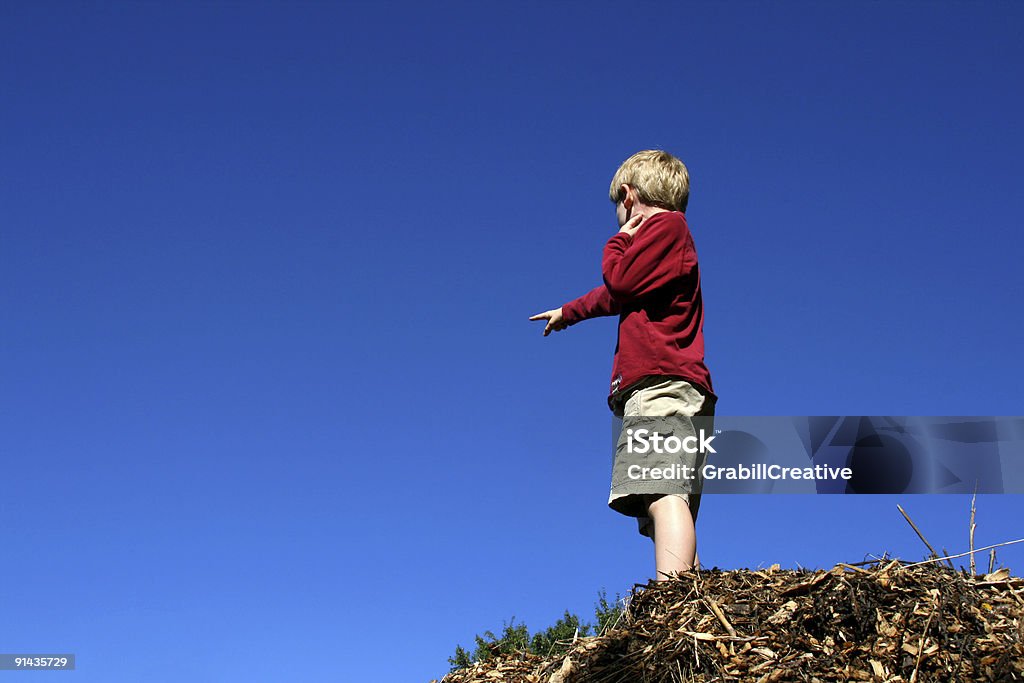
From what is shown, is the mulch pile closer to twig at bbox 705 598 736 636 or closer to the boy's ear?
twig at bbox 705 598 736 636

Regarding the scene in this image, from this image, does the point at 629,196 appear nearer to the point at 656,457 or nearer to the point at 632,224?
the point at 632,224

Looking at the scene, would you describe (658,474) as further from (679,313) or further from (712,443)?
(679,313)

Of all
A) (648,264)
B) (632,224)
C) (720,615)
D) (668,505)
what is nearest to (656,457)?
(668,505)

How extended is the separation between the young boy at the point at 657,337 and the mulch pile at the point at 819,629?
0.38 m

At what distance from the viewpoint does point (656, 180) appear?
6230 millimetres

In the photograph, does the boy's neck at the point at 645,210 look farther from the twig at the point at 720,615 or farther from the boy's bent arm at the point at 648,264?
the twig at the point at 720,615

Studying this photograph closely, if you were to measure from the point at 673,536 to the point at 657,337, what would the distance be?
121 centimetres

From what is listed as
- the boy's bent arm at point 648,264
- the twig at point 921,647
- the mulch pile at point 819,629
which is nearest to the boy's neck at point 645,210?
the boy's bent arm at point 648,264

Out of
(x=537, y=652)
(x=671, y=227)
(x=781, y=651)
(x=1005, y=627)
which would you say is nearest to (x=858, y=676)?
(x=781, y=651)

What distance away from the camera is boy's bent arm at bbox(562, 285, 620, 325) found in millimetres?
6371

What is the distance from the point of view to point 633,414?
5.71 metres

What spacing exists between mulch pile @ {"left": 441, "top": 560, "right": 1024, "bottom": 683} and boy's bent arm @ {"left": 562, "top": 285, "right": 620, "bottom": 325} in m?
1.91

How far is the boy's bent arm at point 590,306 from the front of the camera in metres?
6.37

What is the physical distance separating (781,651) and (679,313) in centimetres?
218
